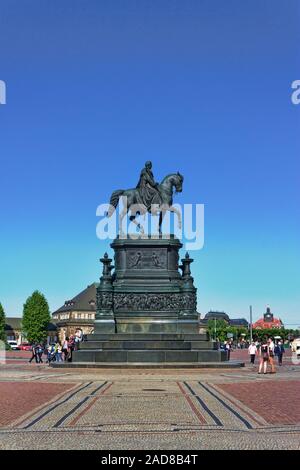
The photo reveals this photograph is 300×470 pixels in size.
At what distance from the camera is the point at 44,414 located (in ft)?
46.5

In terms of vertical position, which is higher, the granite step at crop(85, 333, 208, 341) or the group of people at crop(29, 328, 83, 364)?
the granite step at crop(85, 333, 208, 341)

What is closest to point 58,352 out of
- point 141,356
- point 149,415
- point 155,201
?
point 141,356

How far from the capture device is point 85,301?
177 metres

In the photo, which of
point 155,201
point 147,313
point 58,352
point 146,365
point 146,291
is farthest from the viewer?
point 58,352

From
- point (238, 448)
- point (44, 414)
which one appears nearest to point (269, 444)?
point (238, 448)

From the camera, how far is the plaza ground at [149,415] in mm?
10539

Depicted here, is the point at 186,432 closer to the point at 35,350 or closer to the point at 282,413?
the point at 282,413

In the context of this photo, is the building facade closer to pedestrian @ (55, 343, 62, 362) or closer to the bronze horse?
pedestrian @ (55, 343, 62, 362)

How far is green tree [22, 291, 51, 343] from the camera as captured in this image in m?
154

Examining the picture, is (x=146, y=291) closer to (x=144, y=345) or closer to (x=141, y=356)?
(x=144, y=345)

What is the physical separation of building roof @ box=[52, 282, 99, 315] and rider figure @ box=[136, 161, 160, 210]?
134 metres

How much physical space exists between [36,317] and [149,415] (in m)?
144

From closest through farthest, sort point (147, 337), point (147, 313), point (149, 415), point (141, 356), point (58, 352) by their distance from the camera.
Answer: point (149, 415) → point (141, 356) → point (147, 337) → point (147, 313) → point (58, 352)

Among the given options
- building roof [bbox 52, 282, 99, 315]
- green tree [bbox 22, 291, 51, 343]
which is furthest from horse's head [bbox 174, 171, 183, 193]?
building roof [bbox 52, 282, 99, 315]
